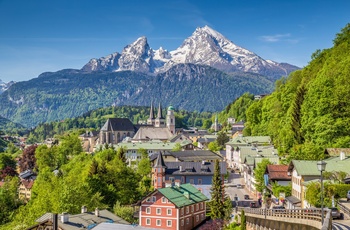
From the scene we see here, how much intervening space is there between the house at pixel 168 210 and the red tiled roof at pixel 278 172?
10907 millimetres

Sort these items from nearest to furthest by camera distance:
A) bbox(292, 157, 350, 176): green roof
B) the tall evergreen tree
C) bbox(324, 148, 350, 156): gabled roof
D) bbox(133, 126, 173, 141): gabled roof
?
1. bbox(292, 157, 350, 176): green roof
2. bbox(324, 148, 350, 156): gabled roof
3. the tall evergreen tree
4. bbox(133, 126, 173, 141): gabled roof

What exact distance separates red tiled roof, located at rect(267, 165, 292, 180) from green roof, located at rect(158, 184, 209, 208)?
10.7 metres

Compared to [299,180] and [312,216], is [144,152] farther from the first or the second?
[312,216]

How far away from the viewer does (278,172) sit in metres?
62.7

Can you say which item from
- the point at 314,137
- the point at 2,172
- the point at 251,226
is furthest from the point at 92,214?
the point at 2,172

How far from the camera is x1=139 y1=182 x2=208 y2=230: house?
204ft

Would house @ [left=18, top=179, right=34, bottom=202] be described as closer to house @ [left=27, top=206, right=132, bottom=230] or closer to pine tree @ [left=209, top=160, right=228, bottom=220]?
pine tree @ [left=209, top=160, right=228, bottom=220]

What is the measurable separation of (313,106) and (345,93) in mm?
5222

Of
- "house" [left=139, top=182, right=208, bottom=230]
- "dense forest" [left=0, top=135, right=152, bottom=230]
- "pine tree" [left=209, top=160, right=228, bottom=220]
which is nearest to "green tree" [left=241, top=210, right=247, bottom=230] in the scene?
"pine tree" [left=209, top=160, right=228, bottom=220]

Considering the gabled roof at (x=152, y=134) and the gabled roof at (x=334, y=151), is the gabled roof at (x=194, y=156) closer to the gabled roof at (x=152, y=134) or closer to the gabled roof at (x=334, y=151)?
the gabled roof at (x=334, y=151)

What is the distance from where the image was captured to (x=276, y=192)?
195ft

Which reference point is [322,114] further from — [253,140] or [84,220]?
[253,140]

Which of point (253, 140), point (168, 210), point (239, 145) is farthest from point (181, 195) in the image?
point (239, 145)

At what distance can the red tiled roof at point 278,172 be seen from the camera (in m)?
A: 61.5
